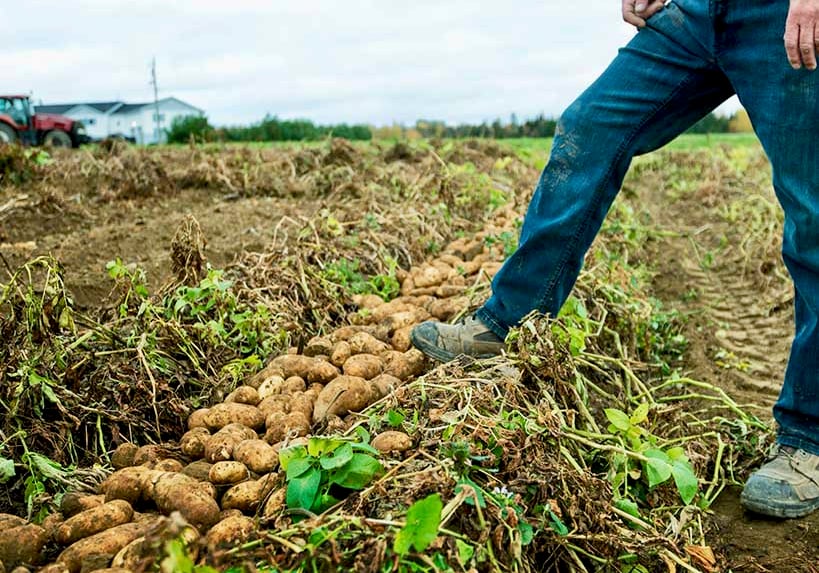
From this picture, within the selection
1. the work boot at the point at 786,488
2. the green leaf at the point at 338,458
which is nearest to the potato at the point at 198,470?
the green leaf at the point at 338,458

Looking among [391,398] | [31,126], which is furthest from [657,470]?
[31,126]

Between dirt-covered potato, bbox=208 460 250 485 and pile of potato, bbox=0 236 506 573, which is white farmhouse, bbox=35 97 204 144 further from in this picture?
dirt-covered potato, bbox=208 460 250 485

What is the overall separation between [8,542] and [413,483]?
69cm

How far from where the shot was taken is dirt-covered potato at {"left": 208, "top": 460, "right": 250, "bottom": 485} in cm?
155

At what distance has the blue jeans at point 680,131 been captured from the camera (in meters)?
1.76

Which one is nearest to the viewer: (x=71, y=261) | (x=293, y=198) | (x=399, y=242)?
(x=399, y=242)

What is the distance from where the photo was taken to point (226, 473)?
1545mm

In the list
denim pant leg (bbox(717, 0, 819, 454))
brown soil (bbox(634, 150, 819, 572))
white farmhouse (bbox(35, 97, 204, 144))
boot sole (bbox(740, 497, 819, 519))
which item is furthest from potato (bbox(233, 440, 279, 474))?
white farmhouse (bbox(35, 97, 204, 144))

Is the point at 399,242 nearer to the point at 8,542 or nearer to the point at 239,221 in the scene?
the point at 239,221

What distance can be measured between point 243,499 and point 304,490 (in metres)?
0.17

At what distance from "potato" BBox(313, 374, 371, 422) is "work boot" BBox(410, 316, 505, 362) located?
0.27m

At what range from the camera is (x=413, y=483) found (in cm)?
134

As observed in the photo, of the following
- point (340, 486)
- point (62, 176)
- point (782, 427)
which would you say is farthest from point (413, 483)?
point (62, 176)

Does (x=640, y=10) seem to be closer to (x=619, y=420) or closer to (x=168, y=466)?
(x=619, y=420)
